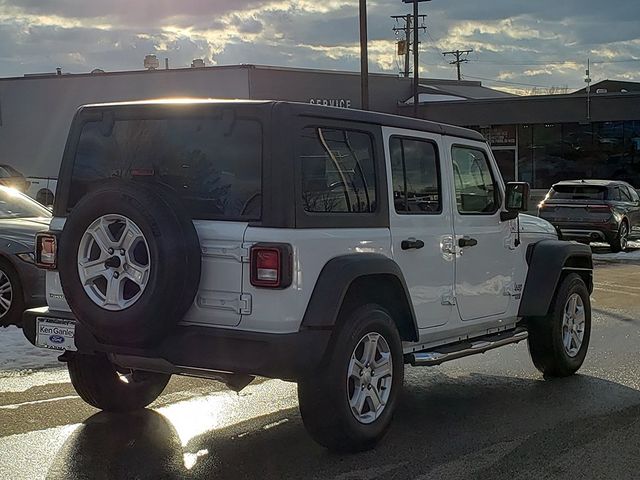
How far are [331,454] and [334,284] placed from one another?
106 cm

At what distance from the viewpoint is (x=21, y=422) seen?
5691 millimetres

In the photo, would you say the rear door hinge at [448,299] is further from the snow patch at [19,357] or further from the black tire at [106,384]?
the snow patch at [19,357]

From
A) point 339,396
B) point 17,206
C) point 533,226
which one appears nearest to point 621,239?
point 533,226

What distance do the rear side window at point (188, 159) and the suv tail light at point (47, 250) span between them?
10.7 inches

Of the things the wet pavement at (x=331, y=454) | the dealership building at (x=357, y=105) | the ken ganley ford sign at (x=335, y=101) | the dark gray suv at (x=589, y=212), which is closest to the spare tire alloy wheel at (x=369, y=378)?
the wet pavement at (x=331, y=454)

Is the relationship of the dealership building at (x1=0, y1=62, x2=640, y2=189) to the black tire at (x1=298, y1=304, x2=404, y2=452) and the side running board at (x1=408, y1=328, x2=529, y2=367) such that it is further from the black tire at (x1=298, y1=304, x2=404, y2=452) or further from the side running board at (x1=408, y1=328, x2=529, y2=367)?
the black tire at (x1=298, y1=304, x2=404, y2=452)

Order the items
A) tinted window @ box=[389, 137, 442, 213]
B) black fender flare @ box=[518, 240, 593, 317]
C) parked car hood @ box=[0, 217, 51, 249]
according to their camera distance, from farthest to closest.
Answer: parked car hood @ box=[0, 217, 51, 249]
black fender flare @ box=[518, 240, 593, 317]
tinted window @ box=[389, 137, 442, 213]

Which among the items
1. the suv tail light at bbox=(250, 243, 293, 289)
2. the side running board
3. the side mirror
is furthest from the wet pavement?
the side mirror

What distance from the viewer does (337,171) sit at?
5086 mm

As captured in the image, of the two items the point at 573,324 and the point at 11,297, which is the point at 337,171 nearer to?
the point at 573,324

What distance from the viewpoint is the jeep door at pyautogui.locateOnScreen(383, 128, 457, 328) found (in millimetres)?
5512

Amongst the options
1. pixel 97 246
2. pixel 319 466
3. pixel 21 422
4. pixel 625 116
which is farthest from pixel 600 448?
pixel 625 116

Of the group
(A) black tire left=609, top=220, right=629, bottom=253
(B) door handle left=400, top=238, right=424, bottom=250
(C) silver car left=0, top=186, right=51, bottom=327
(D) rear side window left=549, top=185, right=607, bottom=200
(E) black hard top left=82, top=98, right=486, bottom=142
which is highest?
(E) black hard top left=82, top=98, right=486, bottom=142

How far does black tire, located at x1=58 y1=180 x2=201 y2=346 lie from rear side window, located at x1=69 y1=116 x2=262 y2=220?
0.21 metres
